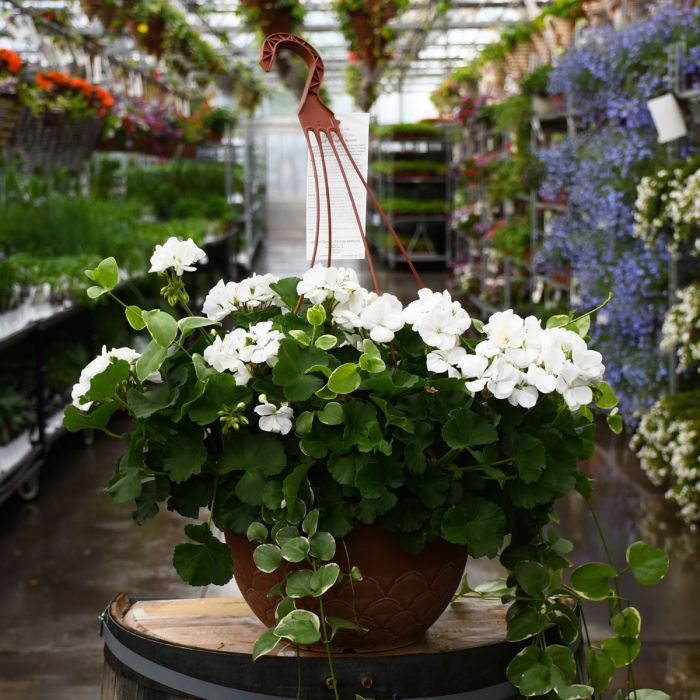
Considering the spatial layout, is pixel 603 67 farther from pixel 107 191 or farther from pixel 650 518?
pixel 107 191

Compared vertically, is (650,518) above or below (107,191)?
below

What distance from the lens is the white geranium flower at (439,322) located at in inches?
51.2

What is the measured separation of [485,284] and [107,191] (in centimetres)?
389

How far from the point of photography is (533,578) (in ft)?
4.37

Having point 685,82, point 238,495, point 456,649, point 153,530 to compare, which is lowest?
point 153,530

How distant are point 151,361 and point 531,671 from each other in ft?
1.96

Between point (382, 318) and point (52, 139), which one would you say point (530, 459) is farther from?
point (52, 139)

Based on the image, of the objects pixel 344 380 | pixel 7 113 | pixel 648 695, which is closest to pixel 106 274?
pixel 344 380

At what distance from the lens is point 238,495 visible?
1302 mm

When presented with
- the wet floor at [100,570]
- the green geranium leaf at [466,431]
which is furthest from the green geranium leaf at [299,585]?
the wet floor at [100,570]

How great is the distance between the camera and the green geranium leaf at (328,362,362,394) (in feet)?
4.12

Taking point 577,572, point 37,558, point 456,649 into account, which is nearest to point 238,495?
point 456,649

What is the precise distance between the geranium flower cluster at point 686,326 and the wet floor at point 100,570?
636 mm

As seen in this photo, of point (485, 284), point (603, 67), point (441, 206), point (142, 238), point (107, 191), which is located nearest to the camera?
point (603, 67)
